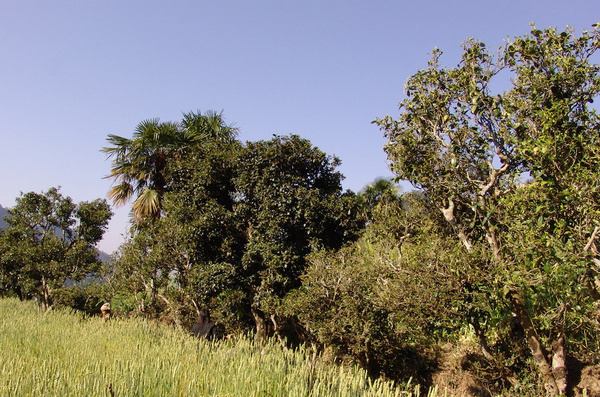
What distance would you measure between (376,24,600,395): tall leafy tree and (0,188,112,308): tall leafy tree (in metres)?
15.5

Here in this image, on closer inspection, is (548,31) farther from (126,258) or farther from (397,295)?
(126,258)

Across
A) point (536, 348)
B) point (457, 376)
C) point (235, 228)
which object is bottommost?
point (457, 376)

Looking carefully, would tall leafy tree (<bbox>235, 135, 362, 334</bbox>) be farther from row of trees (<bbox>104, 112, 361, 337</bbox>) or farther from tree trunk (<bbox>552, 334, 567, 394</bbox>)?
tree trunk (<bbox>552, 334, 567, 394</bbox>)

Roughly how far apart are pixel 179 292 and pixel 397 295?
769cm

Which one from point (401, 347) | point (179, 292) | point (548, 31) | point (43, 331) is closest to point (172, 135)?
point (179, 292)

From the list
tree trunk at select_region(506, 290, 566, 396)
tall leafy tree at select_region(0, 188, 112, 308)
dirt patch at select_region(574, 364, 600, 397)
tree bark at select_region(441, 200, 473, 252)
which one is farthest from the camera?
tall leafy tree at select_region(0, 188, 112, 308)

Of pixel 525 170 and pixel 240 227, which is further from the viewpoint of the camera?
pixel 240 227

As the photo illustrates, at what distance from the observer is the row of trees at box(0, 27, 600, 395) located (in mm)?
5555

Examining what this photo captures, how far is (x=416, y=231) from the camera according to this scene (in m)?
9.33

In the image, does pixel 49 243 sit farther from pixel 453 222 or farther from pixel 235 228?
pixel 453 222

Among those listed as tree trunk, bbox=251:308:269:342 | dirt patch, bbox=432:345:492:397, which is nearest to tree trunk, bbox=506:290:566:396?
dirt patch, bbox=432:345:492:397

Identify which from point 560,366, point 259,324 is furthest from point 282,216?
point 560,366

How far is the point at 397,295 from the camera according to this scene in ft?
21.9

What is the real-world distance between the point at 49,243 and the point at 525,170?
59.8ft
